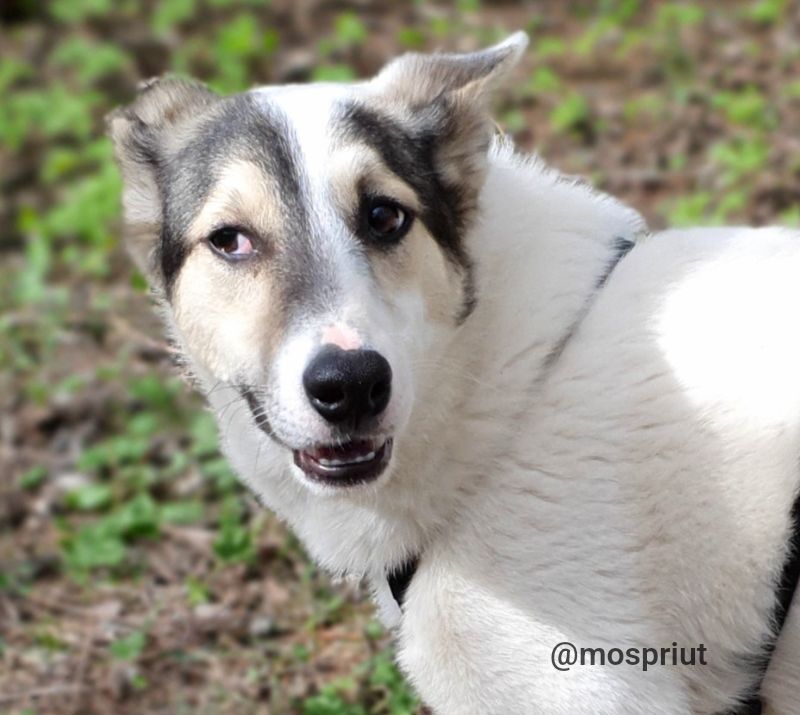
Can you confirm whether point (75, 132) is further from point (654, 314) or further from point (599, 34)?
point (654, 314)

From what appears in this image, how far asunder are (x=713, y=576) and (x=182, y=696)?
2327 millimetres

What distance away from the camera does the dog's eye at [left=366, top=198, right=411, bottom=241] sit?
3127 millimetres

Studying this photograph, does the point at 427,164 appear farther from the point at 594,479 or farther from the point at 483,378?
the point at 594,479

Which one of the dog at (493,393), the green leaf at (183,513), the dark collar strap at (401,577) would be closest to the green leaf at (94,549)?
the green leaf at (183,513)

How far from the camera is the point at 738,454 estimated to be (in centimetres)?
297

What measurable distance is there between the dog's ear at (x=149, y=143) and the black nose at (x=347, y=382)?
0.93 m

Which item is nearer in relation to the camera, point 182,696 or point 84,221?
point 182,696

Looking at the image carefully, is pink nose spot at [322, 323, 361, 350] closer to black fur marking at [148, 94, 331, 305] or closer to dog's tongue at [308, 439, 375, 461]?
black fur marking at [148, 94, 331, 305]

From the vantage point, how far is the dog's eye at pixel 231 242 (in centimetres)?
314

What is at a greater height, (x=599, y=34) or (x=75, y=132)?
(x=599, y=34)

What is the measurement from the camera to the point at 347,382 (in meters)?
2.77

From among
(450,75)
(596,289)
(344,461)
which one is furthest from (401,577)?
(450,75)

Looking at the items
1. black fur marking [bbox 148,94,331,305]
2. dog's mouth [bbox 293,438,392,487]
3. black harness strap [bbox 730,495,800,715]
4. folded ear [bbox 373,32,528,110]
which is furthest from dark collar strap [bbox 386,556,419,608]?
folded ear [bbox 373,32,528,110]

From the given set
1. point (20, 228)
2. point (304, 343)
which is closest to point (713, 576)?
point (304, 343)
